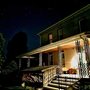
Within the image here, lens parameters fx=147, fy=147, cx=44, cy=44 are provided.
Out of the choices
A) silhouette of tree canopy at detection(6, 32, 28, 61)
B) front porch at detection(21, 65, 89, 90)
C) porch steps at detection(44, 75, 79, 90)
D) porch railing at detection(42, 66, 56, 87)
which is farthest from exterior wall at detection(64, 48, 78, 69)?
silhouette of tree canopy at detection(6, 32, 28, 61)

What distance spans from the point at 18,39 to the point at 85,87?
1258 inches

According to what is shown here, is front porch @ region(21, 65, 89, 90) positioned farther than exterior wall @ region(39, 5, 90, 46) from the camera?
No

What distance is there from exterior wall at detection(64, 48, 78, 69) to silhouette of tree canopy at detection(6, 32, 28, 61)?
20437 millimetres

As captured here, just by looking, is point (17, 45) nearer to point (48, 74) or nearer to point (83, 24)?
point (83, 24)

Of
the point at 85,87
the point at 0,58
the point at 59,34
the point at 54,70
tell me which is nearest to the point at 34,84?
the point at 54,70

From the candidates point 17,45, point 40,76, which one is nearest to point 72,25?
point 40,76

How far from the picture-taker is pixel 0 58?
91.1 ft

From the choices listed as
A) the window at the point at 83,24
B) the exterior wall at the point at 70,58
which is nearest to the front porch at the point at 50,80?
the exterior wall at the point at 70,58

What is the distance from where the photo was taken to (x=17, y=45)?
129ft

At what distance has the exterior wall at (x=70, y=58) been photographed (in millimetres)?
18347

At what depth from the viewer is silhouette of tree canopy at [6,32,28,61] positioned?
37844 millimetres

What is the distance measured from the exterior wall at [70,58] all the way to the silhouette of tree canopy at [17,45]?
2044cm

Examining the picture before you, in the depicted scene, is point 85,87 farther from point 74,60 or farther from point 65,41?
point 74,60

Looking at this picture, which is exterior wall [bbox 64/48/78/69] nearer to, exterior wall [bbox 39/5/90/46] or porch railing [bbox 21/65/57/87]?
exterior wall [bbox 39/5/90/46]
